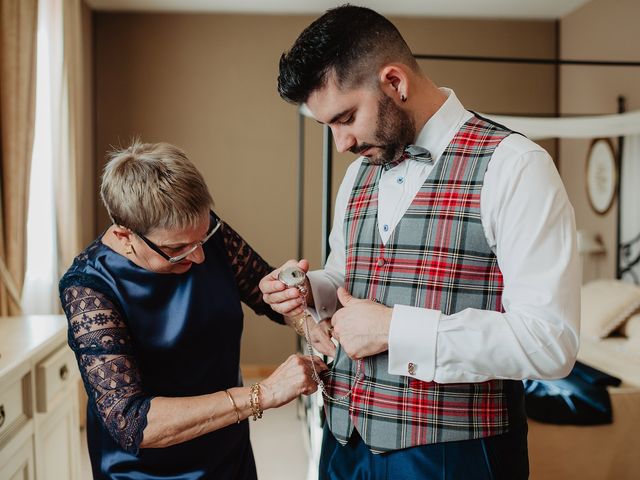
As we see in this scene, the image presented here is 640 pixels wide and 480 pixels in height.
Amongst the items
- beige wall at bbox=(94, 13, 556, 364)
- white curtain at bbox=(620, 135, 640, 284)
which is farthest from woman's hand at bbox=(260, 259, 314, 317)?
beige wall at bbox=(94, 13, 556, 364)

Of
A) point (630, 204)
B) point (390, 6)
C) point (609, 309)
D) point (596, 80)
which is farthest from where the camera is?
point (390, 6)

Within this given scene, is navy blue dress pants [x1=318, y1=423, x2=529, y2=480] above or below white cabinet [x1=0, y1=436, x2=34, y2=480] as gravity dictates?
above

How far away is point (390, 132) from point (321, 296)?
439 mm

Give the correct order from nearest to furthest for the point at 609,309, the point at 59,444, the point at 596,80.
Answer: the point at 59,444, the point at 609,309, the point at 596,80

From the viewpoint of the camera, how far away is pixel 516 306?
1086mm

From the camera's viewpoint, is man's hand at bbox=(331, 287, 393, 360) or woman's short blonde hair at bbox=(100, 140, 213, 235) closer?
man's hand at bbox=(331, 287, 393, 360)

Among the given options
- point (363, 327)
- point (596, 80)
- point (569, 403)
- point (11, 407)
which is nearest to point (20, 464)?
point (11, 407)

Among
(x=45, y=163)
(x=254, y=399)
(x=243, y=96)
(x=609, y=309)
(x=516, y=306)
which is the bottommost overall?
(x=609, y=309)

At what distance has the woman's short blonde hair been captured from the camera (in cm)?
130

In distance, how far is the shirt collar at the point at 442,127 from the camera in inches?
49.8

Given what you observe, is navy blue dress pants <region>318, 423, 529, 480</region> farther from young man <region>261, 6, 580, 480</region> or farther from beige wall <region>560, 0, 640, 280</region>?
beige wall <region>560, 0, 640, 280</region>

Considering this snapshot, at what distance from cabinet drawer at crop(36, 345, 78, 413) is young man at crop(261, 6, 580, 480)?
1.14 meters

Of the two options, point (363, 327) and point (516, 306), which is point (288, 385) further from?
point (516, 306)

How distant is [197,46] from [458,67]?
6.82 ft
